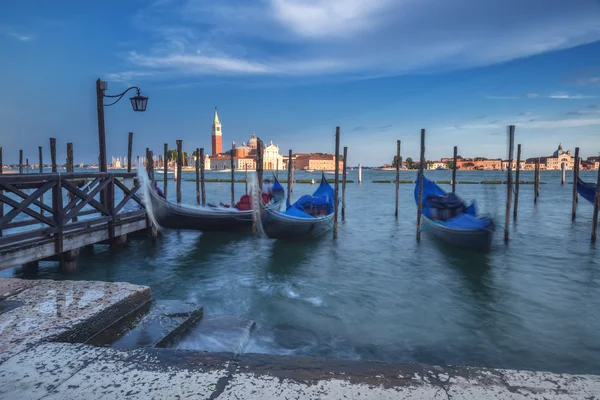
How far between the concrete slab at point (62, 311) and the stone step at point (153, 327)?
6 cm

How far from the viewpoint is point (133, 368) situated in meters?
→ 1.58

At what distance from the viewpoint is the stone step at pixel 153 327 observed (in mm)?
2164

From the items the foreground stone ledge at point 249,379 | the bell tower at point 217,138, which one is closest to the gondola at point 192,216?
the foreground stone ledge at point 249,379

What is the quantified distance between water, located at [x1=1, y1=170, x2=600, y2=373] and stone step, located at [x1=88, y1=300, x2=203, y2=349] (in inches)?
5.8

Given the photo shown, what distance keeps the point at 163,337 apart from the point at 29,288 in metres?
1.06

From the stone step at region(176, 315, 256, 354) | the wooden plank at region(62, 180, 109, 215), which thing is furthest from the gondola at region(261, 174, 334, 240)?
the stone step at region(176, 315, 256, 354)

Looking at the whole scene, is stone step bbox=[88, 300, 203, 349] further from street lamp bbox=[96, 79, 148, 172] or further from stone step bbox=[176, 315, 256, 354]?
street lamp bbox=[96, 79, 148, 172]

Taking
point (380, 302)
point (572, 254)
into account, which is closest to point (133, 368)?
point (380, 302)

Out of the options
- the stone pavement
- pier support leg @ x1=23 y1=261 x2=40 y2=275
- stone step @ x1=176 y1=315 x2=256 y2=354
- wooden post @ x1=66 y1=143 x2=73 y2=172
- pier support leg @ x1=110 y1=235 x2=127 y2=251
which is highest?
wooden post @ x1=66 y1=143 x2=73 y2=172

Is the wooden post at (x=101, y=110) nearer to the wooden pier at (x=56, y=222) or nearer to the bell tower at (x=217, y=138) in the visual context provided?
the wooden pier at (x=56, y=222)

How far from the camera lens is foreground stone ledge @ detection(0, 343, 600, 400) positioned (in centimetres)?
140

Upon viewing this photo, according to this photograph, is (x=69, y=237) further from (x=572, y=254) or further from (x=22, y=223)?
(x=572, y=254)

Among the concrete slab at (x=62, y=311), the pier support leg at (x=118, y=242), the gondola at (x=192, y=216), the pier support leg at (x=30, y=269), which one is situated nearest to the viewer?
the concrete slab at (x=62, y=311)

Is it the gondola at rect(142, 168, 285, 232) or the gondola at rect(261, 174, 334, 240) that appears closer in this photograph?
the gondola at rect(142, 168, 285, 232)
